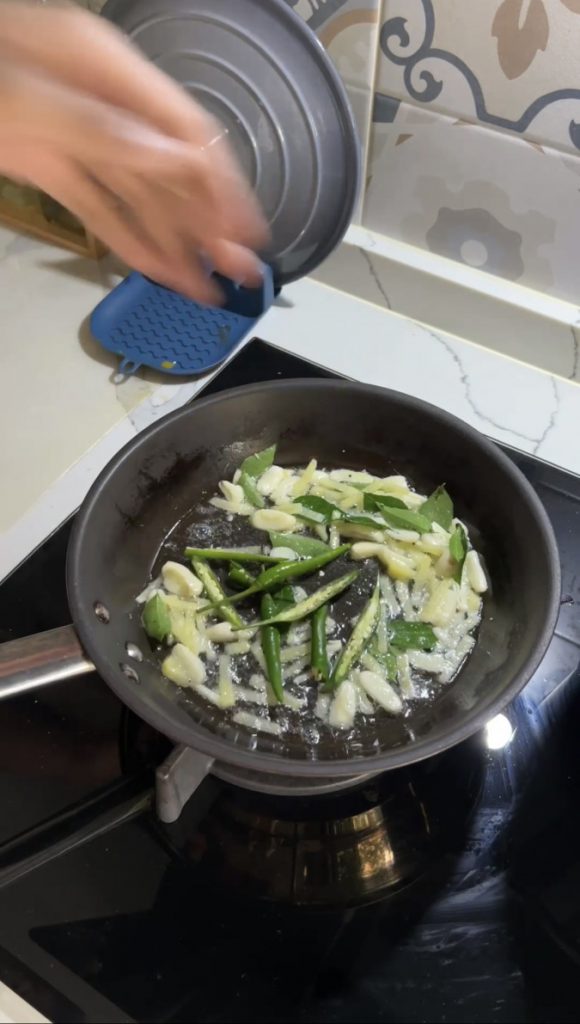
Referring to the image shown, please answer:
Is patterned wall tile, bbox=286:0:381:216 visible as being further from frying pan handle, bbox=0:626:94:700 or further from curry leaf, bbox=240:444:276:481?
frying pan handle, bbox=0:626:94:700

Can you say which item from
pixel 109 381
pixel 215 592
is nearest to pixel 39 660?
pixel 215 592

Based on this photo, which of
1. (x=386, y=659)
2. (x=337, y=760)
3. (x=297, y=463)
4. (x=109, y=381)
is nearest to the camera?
(x=337, y=760)

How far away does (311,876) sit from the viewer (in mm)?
569

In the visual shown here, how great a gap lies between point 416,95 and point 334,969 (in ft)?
2.33

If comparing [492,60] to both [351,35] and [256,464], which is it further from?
[256,464]

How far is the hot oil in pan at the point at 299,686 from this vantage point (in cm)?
59

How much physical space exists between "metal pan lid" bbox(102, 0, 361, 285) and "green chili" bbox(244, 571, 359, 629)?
33 centimetres

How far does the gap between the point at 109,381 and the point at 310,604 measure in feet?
1.18

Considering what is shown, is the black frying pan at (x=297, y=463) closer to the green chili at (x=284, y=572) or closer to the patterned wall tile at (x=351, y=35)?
the green chili at (x=284, y=572)

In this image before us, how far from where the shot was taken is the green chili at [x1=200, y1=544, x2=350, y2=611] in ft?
2.11

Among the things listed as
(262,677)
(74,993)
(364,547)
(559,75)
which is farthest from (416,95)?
(74,993)

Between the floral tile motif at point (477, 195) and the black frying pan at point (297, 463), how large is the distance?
0.24 m

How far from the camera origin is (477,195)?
81cm

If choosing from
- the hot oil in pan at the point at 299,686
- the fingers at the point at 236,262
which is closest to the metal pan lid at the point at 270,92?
the fingers at the point at 236,262
